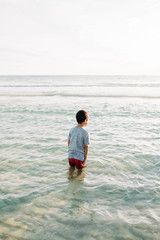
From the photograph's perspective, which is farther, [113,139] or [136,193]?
[113,139]

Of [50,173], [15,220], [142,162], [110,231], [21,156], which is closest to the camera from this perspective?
[110,231]

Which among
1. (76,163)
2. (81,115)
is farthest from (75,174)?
(81,115)

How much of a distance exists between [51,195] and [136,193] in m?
1.73

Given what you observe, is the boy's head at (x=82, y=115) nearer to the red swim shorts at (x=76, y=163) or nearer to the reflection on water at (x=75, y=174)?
the red swim shorts at (x=76, y=163)

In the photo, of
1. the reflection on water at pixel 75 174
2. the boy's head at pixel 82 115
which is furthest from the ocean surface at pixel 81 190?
the boy's head at pixel 82 115

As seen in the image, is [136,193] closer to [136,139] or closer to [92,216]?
[92,216]

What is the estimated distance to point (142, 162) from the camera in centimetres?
578

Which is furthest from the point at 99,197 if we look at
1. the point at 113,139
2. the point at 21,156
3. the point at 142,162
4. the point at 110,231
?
the point at 113,139

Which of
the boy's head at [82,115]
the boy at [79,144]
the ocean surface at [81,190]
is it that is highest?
the boy's head at [82,115]

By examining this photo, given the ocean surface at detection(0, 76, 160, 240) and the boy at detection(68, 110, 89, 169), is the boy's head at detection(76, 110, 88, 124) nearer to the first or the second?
the boy at detection(68, 110, 89, 169)

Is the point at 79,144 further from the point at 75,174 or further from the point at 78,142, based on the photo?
the point at 75,174

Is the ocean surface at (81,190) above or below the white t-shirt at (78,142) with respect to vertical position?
below

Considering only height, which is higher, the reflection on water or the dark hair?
the dark hair

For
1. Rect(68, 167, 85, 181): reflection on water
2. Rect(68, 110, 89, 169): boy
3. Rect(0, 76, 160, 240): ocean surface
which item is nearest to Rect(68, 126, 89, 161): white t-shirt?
Rect(68, 110, 89, 169): boy
